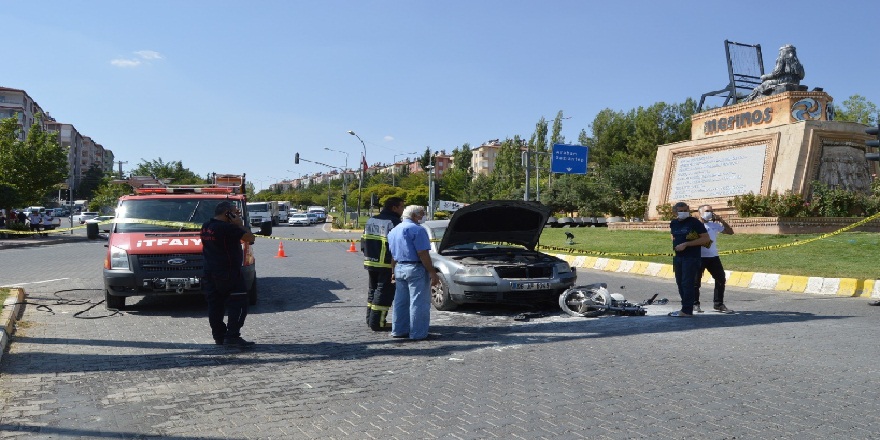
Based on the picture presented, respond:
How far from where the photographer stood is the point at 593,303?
9234 millimetres

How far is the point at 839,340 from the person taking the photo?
24.2ft

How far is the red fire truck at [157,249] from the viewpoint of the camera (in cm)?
944

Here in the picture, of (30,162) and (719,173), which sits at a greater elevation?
(719,173)

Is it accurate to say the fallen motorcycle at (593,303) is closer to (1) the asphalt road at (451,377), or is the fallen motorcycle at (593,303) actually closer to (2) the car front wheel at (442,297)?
(1) the asphalt road at (451,377)

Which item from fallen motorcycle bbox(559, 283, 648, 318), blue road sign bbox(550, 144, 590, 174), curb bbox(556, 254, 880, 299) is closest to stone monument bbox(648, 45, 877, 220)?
blue road sign bbox(550, 144, 590, 174)

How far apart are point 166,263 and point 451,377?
536cm

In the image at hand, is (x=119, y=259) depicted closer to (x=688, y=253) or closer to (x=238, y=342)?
(x=238, y=342)

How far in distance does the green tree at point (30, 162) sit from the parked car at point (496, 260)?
30646 millimetres

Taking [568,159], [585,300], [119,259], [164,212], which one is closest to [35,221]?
[568,159]

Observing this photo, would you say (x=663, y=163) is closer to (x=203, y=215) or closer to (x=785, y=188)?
(x=785, y=188)

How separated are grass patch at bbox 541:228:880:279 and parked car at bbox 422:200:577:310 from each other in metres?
7.17

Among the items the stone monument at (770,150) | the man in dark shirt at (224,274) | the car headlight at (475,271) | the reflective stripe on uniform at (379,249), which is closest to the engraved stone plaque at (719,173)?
the stone monument at (770,150)

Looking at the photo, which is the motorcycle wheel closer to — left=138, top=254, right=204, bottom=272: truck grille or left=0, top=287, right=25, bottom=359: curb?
left=138, top=254, right=204, bottom=272: truck grille

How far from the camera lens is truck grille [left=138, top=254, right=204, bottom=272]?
947cm
